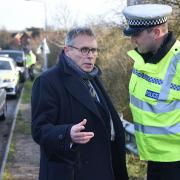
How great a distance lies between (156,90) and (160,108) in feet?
0.43

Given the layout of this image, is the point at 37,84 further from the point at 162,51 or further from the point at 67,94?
the point at 162,51

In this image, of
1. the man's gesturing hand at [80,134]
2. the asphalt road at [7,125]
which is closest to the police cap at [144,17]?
the man's gesturing hand at [80,134]

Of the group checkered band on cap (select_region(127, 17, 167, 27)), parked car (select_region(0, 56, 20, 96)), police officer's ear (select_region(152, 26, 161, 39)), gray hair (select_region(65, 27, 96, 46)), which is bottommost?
parked car (select_region(0, 56, 20, 96))

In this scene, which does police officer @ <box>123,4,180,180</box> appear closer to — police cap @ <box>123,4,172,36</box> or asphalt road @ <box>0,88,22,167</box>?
police cap @ <box>123,4,172,36</box>

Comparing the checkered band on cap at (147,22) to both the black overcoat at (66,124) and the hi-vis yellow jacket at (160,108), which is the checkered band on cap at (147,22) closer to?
the hi-vis yellow jacket at (160,108)

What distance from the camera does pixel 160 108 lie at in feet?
12.0

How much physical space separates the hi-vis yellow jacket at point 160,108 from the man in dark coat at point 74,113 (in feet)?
0.94

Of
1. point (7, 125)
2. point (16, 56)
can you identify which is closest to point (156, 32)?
point (7, 125)

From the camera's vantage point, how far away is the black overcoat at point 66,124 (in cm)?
373

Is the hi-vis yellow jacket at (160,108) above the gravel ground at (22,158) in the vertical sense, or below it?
above

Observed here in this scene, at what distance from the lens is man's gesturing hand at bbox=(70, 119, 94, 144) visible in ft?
11.3

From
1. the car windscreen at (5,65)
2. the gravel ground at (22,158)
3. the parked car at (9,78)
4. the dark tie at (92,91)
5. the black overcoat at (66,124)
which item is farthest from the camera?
the car windscreen at (5,65)

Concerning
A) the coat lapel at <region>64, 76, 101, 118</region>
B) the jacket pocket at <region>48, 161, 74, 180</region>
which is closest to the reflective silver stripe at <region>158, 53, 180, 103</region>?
the coat lapel at <region>64, 76, 101, 118</region>

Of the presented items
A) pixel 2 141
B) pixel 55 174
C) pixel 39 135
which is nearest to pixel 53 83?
pixel 39 135
